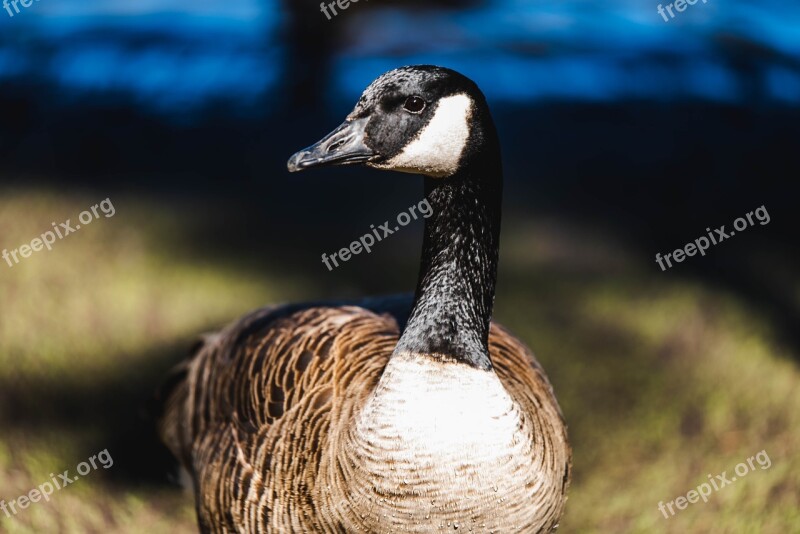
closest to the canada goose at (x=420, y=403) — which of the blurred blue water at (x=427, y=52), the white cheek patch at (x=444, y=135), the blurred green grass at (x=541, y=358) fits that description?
the white cheek patch at (x=444, y=135)

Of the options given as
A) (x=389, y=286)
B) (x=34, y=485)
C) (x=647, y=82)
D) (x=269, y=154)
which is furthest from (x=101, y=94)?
(x=647, y=82)

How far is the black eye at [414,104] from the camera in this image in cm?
224

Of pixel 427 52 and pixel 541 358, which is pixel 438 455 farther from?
pixel 427 52

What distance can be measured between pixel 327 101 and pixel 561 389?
349 centimetres

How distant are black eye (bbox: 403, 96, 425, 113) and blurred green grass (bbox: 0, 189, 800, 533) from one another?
1.95 m

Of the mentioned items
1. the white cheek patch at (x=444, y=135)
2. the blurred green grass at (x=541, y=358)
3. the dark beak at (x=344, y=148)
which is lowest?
the blurred green grass at (x=541, y=358)

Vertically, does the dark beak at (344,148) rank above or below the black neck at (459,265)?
above

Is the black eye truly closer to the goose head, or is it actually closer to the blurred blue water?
the goose head

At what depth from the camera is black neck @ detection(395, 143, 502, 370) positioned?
2307mm

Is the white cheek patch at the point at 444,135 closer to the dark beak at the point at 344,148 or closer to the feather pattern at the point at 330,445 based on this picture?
the dark beak at the point at 344,148

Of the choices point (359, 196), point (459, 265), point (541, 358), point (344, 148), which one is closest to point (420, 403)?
point (459, 265)

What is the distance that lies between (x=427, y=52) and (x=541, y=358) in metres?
4.64

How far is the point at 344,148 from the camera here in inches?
88.7

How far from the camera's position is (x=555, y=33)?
8930 millimetres
